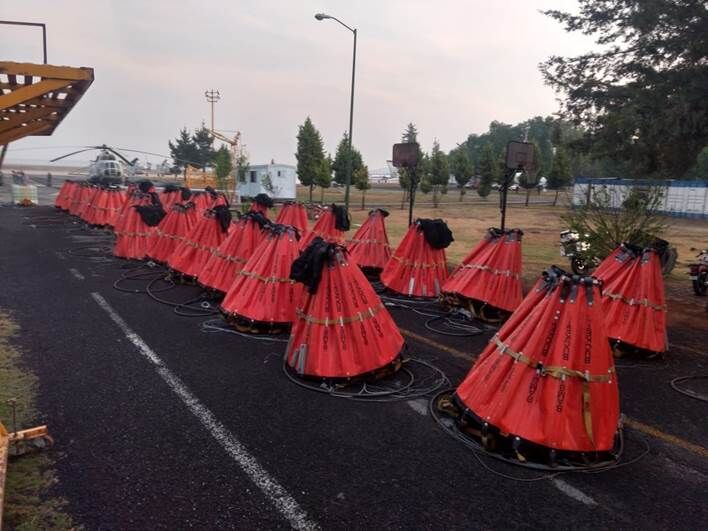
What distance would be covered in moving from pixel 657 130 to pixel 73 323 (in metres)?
11.3

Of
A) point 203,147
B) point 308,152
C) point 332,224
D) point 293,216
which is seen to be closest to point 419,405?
point 332,224

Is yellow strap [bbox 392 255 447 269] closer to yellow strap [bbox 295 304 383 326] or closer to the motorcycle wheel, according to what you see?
yellow strap [bbox 295 304 383 326]

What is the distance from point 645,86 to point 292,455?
37.0 feet

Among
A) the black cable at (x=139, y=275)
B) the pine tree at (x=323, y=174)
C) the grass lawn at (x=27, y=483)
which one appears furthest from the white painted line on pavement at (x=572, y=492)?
the pine tree at (x=323, y=174)

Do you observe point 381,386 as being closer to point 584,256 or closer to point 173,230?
point 173,230

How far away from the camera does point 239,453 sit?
13.9 ft

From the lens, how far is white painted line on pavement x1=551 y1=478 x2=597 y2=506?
3781 millimetres

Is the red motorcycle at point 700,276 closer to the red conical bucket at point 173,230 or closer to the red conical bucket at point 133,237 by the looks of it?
the red conical bucket at point 173,230

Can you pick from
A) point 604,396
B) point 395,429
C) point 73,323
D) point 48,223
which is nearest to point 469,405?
point 395,429

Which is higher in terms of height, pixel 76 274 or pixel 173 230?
pixel 173 230

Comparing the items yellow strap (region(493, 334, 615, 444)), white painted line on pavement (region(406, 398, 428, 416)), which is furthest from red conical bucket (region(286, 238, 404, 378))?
yellow strap (region(493, 334, 615, 444))

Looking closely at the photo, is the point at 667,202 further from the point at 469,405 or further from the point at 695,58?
the point at 469,405

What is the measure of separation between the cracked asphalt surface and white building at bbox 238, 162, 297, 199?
32.7 m

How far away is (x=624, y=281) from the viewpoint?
741cm
